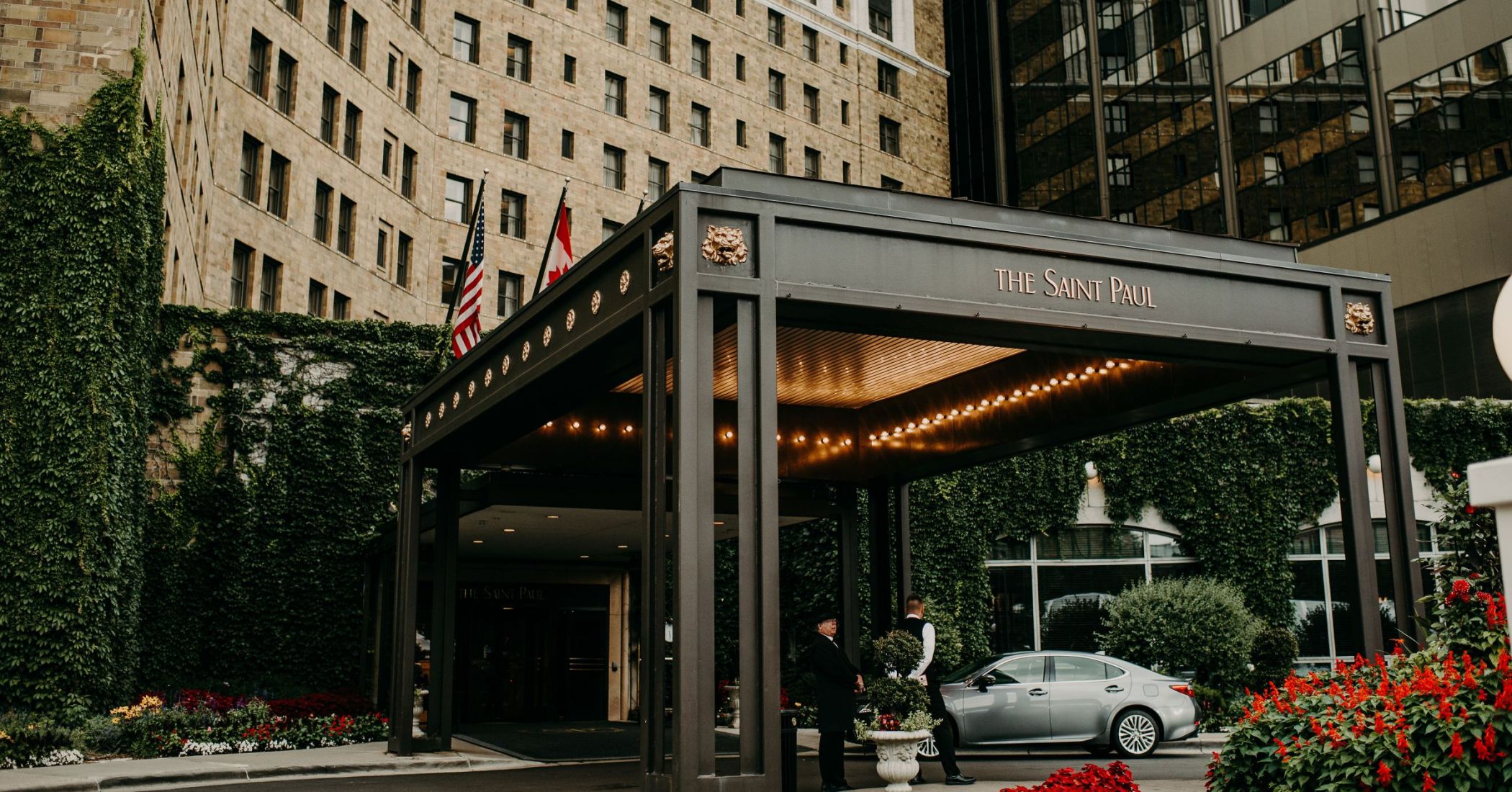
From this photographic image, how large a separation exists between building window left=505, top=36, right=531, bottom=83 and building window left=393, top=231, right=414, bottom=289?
294 inches

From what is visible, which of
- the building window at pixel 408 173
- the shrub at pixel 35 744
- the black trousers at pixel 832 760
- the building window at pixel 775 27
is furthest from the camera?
the building window at pixel 775 27

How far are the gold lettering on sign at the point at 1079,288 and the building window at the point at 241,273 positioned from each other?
27403 millimetres

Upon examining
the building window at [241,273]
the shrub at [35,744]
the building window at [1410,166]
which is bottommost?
the shrub at [35,744]

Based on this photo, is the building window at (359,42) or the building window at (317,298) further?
the building window at (359,42)

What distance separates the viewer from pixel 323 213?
120 ft

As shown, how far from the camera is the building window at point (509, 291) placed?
43.3 m

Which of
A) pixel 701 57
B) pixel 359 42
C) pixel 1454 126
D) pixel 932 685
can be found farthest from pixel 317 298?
pixel 1454 126

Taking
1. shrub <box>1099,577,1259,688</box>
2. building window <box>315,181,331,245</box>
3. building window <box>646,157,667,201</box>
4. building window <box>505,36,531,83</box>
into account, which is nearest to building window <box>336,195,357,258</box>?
building window <box>315,181,331,245</box>

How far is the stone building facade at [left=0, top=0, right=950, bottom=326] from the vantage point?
2634 cm

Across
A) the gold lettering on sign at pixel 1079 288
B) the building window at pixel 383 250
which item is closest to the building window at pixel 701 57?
the building window at pixel 383 250

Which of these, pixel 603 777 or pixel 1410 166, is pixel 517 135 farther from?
pixel 603 777

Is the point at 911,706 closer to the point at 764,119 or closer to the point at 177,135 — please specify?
the point at 177,135

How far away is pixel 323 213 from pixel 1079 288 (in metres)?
29.9

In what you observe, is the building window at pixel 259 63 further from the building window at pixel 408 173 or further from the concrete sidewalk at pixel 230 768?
the concrete sidewalk at pixel 230 768
